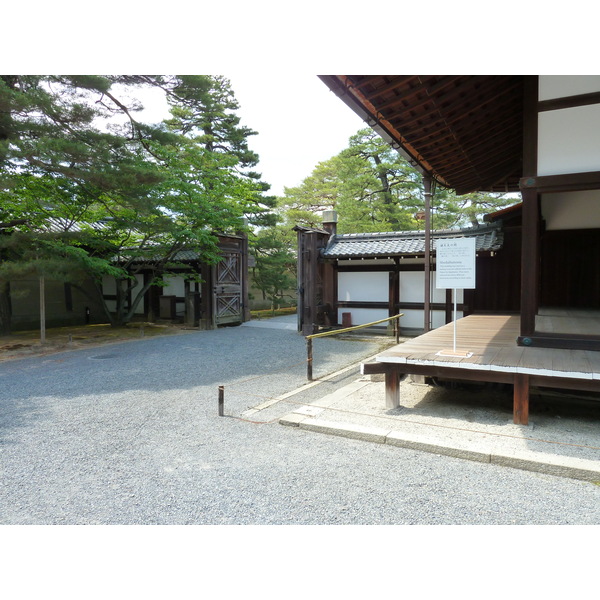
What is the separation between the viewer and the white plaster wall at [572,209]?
7.73 m

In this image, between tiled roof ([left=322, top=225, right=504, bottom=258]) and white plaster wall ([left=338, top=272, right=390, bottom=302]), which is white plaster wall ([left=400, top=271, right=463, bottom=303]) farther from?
tiled roof ([left=322, top=225, right=504, bottom=258])

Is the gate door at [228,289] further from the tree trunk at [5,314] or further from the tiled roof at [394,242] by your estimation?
the tree trunk at [5,314]

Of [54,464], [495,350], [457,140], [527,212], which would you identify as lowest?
[54,464]

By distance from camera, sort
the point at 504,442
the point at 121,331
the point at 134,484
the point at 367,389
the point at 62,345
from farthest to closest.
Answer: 1. the point at 121,331
2. the point at 62,345
3. the point at 367,389
4. the point at 504,442
5. the point at 134,484

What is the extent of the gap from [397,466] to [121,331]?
442 inches

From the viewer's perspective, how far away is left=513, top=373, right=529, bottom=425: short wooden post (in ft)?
13.3

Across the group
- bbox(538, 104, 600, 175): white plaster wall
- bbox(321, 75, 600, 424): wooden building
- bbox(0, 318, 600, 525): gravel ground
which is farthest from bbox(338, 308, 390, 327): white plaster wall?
bbox(538, 104, 600, 175): white plaster wall

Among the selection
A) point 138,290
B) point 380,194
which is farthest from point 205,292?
point 380,194

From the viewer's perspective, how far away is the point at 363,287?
12250 millimetres

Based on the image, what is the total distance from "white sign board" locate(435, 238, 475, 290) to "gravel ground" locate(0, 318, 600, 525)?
209 centimetres

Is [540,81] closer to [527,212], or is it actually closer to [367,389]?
[527,212]

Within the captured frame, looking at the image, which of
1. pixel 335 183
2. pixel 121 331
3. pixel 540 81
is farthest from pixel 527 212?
pixel 335 183

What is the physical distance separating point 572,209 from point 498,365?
18.8 feet

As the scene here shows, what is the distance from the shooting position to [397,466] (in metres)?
3.43
